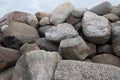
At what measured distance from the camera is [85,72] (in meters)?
4.82

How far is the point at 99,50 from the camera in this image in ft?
19.4

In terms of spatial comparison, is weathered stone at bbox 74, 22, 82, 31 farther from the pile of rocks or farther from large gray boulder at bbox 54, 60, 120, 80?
large gray boulder at bbox 54, 60, 120, 80

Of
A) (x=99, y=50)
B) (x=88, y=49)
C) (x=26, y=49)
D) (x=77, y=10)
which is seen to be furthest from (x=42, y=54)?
(x=77, y=10)

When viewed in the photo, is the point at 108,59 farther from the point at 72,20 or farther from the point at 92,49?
the point at 72,20

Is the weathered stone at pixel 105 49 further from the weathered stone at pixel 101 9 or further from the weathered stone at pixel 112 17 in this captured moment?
the weathered stone at pixel 101 9

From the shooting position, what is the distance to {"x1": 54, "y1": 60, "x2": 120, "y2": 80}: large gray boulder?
15.5 ft

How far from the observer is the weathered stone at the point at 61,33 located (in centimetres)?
579

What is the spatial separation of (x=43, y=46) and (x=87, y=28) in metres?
1.23

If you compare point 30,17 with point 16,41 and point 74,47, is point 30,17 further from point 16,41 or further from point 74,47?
point 74,47

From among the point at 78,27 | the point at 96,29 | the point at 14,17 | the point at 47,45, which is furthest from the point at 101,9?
the point at 14,17

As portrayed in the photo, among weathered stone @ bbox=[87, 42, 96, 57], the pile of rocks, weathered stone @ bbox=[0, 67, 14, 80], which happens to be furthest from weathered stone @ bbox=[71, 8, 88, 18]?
weathered stone @ bbox=[0, 67, 14, 80]

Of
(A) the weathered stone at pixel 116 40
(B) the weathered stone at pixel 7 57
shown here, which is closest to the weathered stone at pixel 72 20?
(A) the weathered stone at pixel 116 40

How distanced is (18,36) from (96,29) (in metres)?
2.11

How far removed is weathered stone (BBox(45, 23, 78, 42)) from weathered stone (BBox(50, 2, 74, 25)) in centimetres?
68
